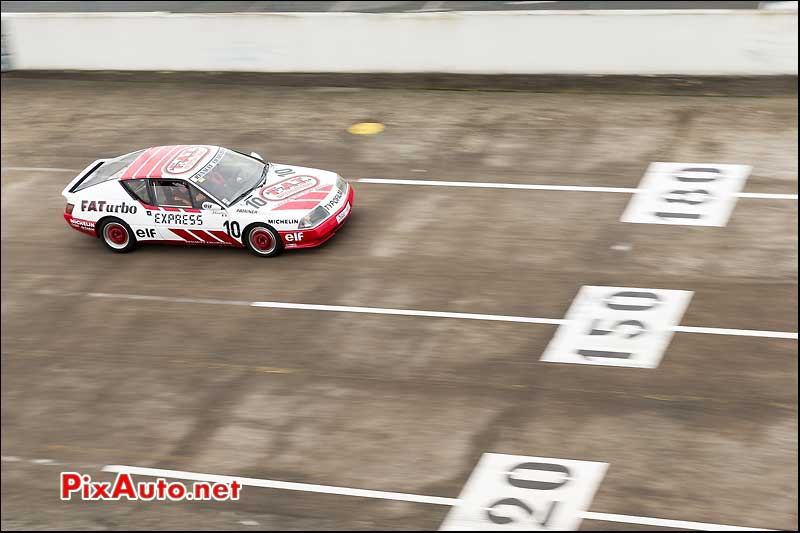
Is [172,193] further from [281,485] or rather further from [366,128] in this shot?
[281,485]

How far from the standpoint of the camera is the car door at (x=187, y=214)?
55.3ft

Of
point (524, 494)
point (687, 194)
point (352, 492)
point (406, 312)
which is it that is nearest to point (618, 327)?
point (406, 312)

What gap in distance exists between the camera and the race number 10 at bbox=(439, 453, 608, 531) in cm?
1141

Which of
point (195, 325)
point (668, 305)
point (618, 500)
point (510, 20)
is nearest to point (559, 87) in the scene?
point (510, 20)

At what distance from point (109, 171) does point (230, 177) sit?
228 centimetres

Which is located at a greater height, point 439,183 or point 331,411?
point 439,183

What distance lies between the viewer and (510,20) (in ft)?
73.9

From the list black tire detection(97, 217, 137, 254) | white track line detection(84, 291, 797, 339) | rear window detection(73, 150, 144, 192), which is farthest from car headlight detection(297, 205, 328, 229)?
rear window detection(73, 150, 144, 192)

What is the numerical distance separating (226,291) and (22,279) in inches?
143

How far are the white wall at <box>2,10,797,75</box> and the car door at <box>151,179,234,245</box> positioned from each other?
7867 mm

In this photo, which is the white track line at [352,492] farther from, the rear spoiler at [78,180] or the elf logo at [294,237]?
the rear spoiler at [78,180]

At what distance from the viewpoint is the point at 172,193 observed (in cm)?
1702

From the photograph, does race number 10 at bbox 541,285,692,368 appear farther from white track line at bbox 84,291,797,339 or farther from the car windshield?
the car windshield

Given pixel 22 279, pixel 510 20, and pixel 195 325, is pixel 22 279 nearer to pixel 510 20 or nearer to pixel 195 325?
pixel 195 325
